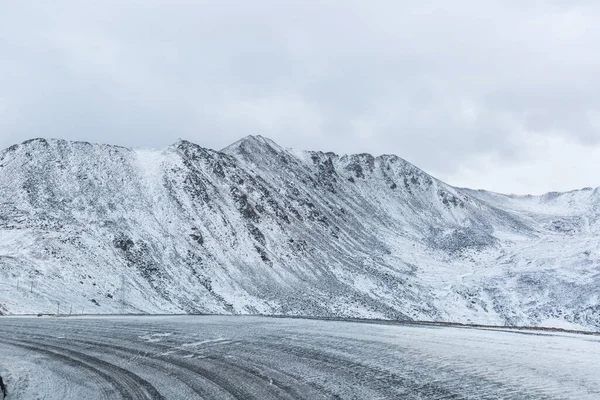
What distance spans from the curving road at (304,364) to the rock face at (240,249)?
→ 2272cm

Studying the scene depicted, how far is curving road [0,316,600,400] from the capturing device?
24.6ft

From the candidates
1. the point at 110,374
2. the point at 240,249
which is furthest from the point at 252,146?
the point at 110,374

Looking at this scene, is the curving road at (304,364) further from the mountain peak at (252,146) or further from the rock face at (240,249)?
the mountain peak at (252,146)

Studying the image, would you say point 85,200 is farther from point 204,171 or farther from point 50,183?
point 204,171

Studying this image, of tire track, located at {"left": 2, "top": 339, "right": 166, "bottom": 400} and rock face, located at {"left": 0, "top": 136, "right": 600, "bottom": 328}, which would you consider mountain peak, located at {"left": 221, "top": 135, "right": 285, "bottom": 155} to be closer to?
rock face, located at {"left": 0, "top": 136, "right": 600, "bottom": 328}

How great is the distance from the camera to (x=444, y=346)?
11109 millimetres

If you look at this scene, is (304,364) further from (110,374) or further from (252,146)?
(252,146)

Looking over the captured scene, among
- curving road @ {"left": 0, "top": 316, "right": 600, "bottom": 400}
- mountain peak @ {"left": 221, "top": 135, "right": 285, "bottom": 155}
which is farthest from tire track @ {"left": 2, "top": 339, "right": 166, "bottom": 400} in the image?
mountain peak @ {"left": 221, "top": 135, "right": 285, "bottom": 155}

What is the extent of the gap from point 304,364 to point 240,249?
61436 mm

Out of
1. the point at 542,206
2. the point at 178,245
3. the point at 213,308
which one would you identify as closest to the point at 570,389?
the point at 213,308

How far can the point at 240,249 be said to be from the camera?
7012 cm

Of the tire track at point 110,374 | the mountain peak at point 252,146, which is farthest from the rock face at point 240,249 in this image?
the tire track at point 110,374

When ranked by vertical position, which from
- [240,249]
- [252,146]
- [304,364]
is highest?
[252,146]

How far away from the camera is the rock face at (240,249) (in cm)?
4762
